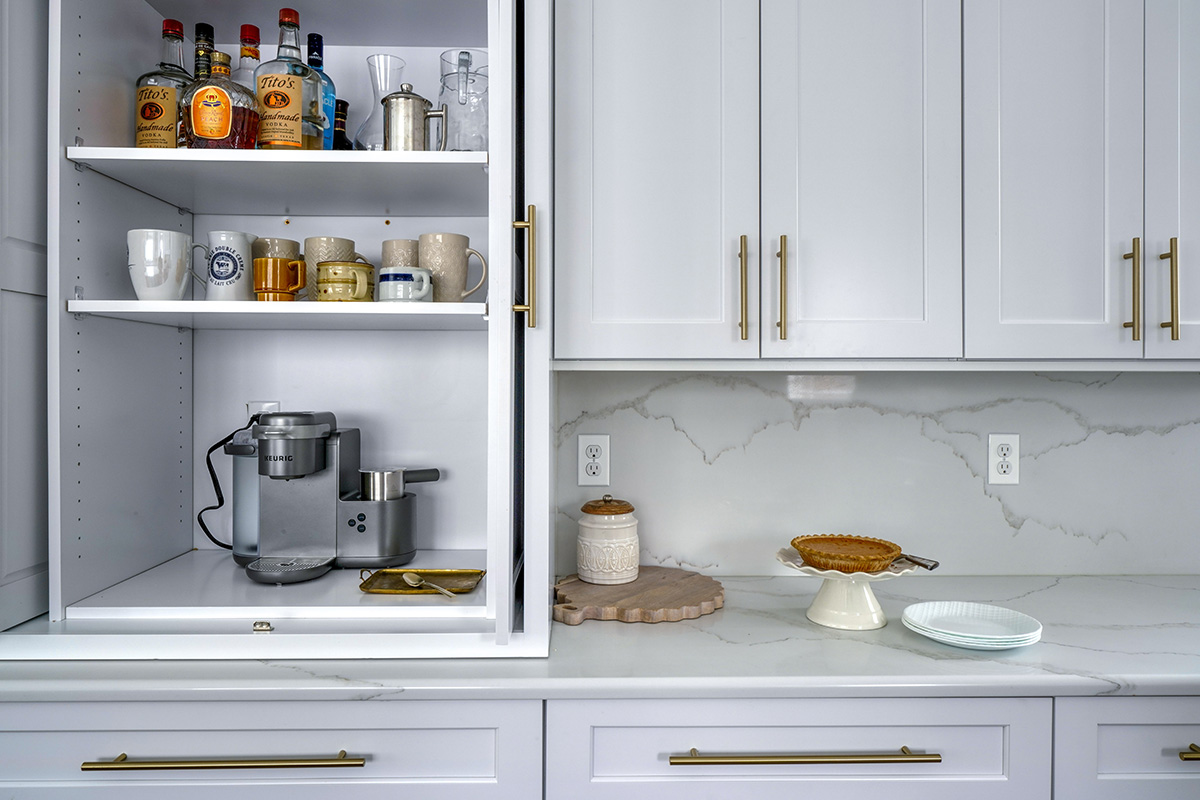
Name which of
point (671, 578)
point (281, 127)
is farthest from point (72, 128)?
point (671, 578)

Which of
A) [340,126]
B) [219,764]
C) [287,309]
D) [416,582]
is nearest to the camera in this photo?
[219,764]

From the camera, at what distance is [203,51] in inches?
47.4

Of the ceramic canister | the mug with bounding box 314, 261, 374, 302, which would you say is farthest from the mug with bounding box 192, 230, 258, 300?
the ceramic canister

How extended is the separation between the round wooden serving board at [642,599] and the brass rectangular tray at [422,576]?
0.17 m

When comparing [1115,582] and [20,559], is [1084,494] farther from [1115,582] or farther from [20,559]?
[20,559]

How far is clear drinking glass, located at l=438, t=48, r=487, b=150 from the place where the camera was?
4.04 feet

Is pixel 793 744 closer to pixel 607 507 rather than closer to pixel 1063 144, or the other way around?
pixel 607 507

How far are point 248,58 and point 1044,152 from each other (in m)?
1.48

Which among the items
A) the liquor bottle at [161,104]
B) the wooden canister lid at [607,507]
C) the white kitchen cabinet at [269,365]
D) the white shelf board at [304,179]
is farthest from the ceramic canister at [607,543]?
the liquor bottle at [161,104]

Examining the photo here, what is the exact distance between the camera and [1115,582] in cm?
153

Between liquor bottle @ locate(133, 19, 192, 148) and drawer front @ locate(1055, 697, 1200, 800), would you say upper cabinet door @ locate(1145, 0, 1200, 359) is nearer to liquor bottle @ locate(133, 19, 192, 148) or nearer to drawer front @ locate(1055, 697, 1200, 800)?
drawer front @ locate(1055, 697, 1200, 800)

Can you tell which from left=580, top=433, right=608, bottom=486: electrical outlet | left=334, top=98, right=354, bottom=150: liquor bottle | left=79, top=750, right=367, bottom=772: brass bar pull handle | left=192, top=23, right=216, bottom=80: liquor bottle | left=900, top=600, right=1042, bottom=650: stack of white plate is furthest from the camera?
left=580, top=433, right=608, bottom=486: electrical outlet

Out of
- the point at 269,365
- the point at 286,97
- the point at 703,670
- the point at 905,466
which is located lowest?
the point at 703,670

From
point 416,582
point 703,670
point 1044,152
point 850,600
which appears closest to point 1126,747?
point 850,600
